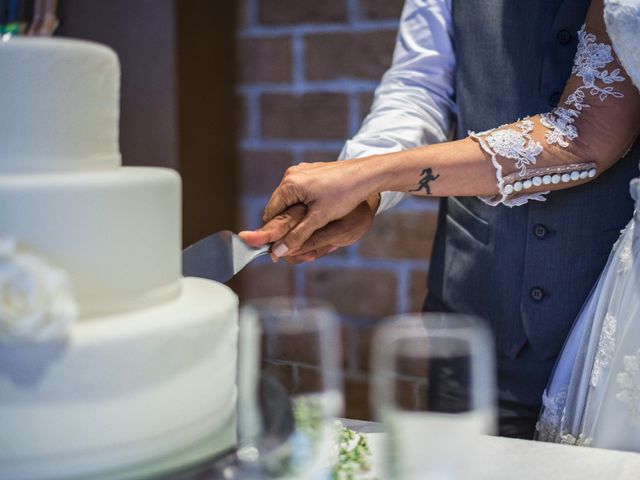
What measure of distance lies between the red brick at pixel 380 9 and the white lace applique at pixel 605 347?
970mm

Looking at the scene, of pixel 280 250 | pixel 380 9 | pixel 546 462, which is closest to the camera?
pixel 546 462

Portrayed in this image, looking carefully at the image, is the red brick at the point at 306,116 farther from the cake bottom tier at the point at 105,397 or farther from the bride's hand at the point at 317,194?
the cake bottom tier at the point at 105,397

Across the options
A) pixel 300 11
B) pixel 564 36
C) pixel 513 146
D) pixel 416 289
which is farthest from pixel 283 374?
pixel 300 11

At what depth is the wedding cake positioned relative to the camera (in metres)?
0.51

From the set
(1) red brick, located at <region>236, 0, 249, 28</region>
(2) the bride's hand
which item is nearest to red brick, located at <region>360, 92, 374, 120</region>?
(1) red brick, located at <region>236, 0, 249, 28</region>

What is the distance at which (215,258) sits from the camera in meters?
0.79

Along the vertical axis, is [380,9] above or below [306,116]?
above

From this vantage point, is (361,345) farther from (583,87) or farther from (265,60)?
(583,87)

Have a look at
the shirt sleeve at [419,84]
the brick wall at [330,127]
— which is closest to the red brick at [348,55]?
the brick wall at [330,127]

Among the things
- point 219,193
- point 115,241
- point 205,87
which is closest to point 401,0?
point 205,87

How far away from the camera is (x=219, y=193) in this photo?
1.89 meters

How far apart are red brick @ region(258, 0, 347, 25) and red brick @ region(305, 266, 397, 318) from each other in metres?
0.56

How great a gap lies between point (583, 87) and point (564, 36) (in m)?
0.13

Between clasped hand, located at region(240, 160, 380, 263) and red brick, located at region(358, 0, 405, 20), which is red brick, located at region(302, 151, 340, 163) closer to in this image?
red brick, located at region(358, 0, 405, 20)
